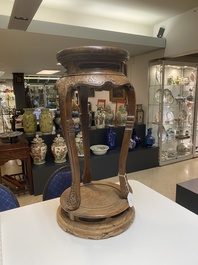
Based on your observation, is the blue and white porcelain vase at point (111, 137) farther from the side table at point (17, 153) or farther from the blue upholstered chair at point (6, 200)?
the blue upholstered chair at point (6, 200)

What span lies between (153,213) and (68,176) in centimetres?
70

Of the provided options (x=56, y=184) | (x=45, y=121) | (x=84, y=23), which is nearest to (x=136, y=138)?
(x=45, y=121)

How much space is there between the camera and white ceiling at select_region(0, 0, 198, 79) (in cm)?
251

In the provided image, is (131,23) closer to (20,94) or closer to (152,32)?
(152,32)

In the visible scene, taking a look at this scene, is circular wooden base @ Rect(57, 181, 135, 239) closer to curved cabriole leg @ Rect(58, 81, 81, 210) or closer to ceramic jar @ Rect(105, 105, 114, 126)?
curved cabriole leg @ Rect(58, 81, 81, 210)

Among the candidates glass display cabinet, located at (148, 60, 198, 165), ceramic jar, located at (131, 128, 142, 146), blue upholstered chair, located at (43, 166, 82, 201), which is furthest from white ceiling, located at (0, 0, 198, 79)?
blue upholstered chair, located at (43, 166, 82, 201)

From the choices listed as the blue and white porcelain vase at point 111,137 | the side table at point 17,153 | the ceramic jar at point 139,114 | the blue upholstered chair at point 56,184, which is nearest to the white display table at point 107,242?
the blue upholstered chair at point 56,184

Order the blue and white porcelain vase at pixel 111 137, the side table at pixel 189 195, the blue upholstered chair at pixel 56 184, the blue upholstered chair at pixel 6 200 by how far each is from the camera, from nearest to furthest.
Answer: the blue upholstered chair at pixel 6 200 → the blue upholstered chair at pixel 56 184 → the side table at pixel 189 195 → the blue and white porcelain vase at pixel 111 137

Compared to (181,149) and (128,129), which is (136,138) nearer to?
(181,149)

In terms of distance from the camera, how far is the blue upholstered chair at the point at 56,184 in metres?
1.41

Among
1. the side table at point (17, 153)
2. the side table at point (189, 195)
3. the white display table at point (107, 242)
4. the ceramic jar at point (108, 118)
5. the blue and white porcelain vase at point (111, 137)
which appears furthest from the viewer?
the ceramic jar at point (108, 118)

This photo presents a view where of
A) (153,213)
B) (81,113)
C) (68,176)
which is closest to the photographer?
(153,213)

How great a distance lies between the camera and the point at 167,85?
3834 millimetres

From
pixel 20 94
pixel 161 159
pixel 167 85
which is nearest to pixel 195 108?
pixel 167 85
